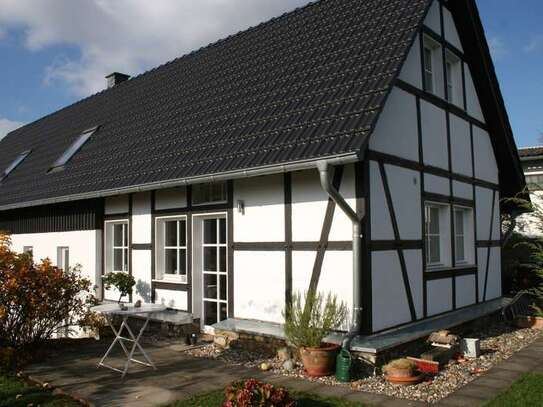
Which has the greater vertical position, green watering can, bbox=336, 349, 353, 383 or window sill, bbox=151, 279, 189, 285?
window sill, bbox=151, 279, 189, 285

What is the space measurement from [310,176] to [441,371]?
10.1ft

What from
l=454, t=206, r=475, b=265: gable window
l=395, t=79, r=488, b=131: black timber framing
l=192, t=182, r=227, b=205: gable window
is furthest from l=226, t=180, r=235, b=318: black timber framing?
l=454, t=206, r=475, b=265: gable window

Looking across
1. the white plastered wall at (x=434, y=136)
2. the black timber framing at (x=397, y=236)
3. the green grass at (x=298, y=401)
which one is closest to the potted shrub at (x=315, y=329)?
the green grass at (x=298, y=401)

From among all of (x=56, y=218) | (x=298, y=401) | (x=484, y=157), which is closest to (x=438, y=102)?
(x=484, y=157)

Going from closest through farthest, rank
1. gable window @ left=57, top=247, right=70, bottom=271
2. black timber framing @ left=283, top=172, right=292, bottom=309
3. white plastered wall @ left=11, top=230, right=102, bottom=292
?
black timber framing @ left=283, top=172, right=292, bottom=309 → white plastered wall @ left=11, top=230, right=102, bottom=292 → gable window @ left=57, top=247, right=70, bottom=271

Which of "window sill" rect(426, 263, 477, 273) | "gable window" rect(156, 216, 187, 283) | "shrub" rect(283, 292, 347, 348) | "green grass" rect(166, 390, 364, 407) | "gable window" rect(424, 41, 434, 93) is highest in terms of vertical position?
"gable window" rect(424, 41, 434, 93)

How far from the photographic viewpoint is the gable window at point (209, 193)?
8750 mm

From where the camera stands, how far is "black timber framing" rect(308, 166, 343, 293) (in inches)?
281

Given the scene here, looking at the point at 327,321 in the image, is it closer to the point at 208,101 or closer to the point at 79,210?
the point at 208,101

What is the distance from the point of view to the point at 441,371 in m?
6.81

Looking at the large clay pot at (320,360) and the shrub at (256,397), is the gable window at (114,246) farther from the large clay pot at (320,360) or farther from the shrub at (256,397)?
the shrub at (256,397)

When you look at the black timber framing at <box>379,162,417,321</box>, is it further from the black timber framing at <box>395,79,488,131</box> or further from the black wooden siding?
the black wooden siding

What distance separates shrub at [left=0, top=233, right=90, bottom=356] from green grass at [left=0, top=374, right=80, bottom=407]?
3.41 ft

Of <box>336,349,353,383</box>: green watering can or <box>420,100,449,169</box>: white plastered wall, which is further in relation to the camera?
<box>420,100,449,169</box>: white plastered wall
